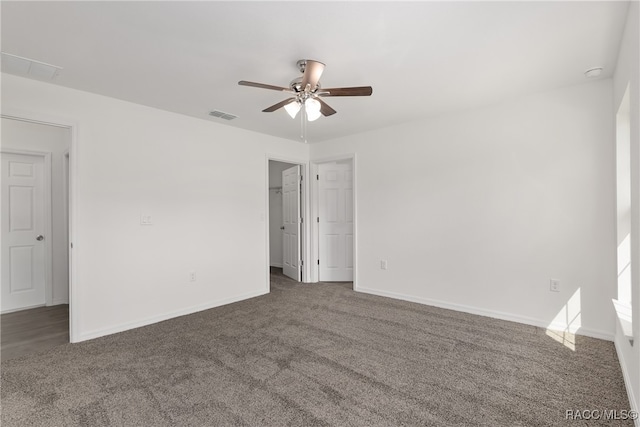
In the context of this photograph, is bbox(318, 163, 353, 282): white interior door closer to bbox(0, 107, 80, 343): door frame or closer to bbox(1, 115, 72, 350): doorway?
bbox(0, 107, 80, 343): door frame

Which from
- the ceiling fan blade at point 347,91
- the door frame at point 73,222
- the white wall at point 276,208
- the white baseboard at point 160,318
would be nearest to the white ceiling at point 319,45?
the ceiling fan blade at point 347,91

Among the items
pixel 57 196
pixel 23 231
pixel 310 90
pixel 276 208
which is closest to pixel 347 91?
pixel 310 90

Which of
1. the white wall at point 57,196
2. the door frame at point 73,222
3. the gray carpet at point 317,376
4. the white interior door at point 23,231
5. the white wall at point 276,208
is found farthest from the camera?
the white wall at point 276,208

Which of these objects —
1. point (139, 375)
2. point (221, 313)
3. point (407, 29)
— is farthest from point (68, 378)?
point (407, 29)

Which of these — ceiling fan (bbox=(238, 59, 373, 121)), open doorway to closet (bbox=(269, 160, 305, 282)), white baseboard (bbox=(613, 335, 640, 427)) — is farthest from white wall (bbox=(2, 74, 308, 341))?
white baseboard (bbox=(613, 335, 640, 427))

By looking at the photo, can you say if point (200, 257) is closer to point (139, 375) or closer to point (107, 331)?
point (107, 331)

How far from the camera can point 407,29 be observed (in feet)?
6.69

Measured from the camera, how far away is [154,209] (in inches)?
139

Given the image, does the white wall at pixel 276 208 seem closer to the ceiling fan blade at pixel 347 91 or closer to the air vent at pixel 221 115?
the air vent at pixel 221 115

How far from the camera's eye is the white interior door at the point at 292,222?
17.8 ft

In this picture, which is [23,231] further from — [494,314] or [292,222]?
[494,314]

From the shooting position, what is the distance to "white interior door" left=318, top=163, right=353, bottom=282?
5434mm

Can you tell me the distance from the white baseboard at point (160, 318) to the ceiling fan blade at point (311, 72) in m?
2.98

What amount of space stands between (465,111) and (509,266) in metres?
1.85
